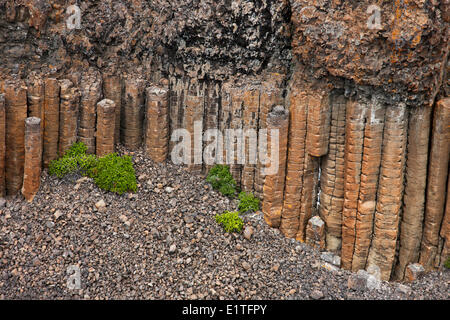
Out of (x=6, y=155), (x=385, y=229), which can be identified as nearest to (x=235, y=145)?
(x=385, y=229)

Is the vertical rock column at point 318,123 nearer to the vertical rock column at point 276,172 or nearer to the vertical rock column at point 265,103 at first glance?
the vertical rock column at point 276,172

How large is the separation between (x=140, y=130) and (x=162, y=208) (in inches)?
136

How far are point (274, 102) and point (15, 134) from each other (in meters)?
9.02

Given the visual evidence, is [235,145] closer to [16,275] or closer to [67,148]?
[67,148]

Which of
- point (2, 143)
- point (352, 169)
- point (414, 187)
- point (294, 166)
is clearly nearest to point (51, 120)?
point (2, 143)

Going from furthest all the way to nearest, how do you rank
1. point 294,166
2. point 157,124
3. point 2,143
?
point 157,124 → point 294,166 → point 2,143

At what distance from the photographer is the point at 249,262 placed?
2070cm

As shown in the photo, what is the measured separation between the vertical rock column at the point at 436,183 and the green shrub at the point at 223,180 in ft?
22.3

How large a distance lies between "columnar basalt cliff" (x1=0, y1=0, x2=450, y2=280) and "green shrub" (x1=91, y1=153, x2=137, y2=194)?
693 millimetres

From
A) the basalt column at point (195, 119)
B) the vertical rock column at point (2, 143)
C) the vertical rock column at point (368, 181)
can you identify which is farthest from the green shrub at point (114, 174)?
the vertical rock column at point (368, 181)

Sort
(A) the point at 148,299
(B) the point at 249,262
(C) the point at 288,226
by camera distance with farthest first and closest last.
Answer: (C) the point at 288,226
(B) the point at 249,262
(A) the point at 148,299

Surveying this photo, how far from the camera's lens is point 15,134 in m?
21.6

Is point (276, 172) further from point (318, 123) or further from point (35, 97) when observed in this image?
point (35, 97)

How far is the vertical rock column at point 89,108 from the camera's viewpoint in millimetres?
22344
